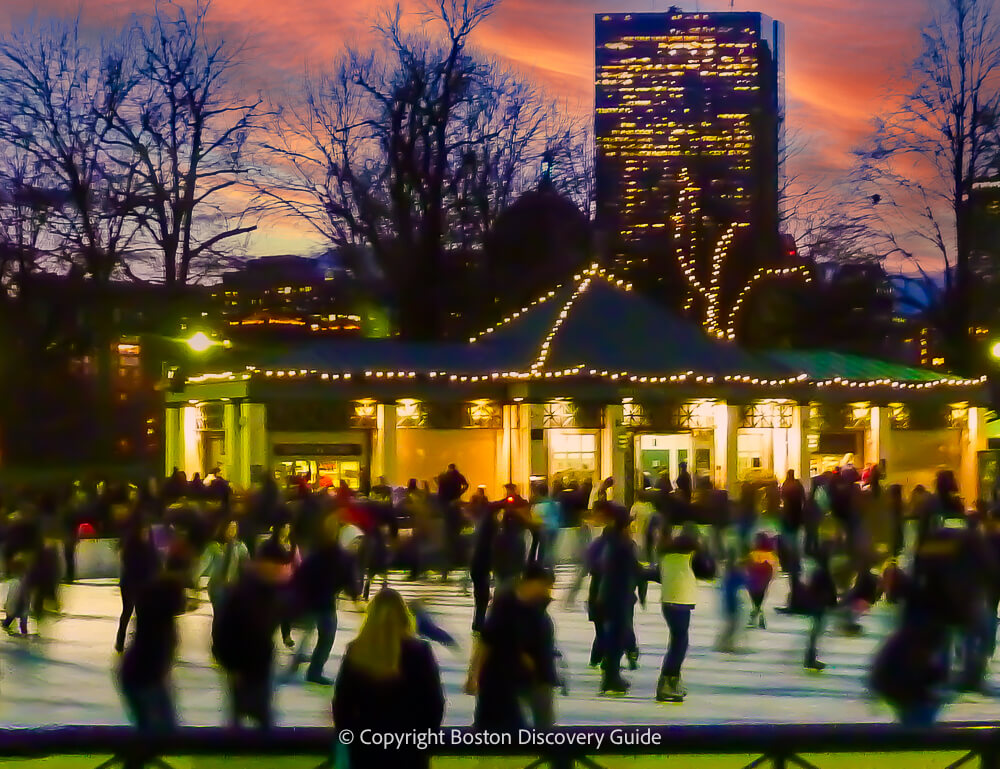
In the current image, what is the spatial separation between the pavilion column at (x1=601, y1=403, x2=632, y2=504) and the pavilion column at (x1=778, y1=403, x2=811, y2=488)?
163 inches

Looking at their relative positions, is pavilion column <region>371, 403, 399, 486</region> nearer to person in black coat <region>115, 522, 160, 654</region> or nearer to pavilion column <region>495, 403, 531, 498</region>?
pavilion column <region>495, 403, 531, 498</region>

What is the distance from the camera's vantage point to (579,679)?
37.4ft

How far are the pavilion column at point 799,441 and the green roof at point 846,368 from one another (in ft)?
2.83

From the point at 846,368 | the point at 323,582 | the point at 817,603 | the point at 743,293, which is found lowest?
the point at 817,603

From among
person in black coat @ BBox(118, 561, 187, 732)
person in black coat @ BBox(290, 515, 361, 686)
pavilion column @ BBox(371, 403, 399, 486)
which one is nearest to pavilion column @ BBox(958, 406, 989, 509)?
pavilion column @ BBox(371, 403, 399, 486)

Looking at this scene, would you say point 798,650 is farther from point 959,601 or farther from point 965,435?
point 965,435

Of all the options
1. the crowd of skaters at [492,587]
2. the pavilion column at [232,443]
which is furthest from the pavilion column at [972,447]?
the pavilion column at [232,443]

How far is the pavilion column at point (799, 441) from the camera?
3005 cm

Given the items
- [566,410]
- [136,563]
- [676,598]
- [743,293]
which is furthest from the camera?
[743,293]

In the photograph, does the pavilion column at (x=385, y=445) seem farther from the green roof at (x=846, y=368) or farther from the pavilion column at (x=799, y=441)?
the green roof at (x=846, y=368)

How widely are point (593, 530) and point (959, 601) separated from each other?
13770 millimetres

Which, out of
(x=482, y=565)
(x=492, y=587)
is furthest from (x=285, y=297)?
(x=482, y=565)

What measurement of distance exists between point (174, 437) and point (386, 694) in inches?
1062

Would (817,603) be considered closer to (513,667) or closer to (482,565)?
(482,565)
